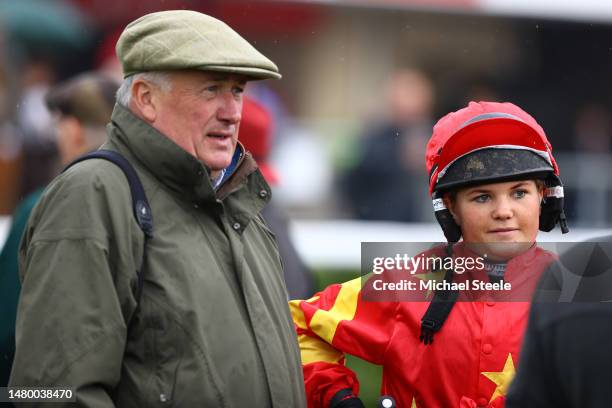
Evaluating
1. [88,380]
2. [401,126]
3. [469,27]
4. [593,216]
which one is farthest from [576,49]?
[88,380]

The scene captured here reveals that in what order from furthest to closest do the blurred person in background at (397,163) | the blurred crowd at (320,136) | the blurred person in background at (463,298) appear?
the blurred crowd at (320,136) → the blurred person in background at (397,163) → the blurred person in background at (463,298)

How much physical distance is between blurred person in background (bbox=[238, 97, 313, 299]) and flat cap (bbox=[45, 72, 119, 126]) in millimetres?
708

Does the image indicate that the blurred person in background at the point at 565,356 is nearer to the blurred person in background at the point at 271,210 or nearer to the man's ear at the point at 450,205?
the man's ear at the point at 450,205

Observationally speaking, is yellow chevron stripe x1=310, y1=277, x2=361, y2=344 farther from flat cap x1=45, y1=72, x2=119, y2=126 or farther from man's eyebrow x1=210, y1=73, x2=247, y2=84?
flat cap x1=45, y1=72, x2=119, y2=126

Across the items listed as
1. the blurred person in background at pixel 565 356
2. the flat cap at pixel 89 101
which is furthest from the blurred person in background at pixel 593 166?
the blurred person in background at pixel 565 356

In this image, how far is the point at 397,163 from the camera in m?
9.62

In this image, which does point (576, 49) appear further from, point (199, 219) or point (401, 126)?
point (199, 219)

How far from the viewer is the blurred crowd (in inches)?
385

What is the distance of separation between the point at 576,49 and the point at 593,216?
2850 millimetres

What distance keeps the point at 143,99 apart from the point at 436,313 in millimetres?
1024

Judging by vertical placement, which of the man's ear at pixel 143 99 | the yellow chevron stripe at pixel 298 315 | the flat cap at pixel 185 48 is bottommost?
the yellow chevron stripe at pixel 298 315

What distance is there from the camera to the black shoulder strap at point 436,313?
3.36 meters

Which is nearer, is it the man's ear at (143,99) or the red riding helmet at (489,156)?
the man's ear at (143,99)

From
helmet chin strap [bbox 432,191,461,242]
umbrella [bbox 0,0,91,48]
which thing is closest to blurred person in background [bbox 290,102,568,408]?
helmet chin strap [bbox 432,191,461,242]
